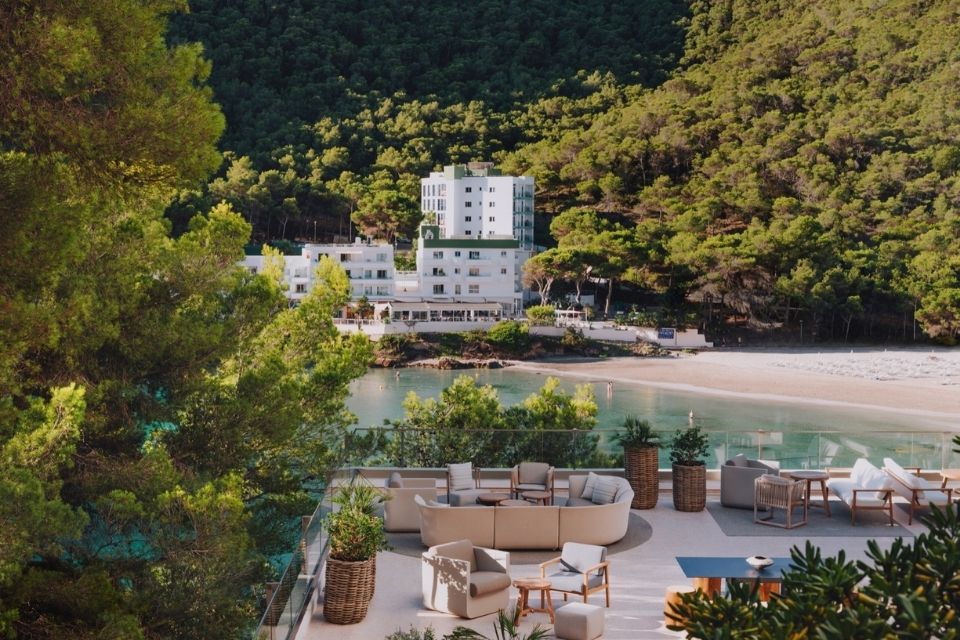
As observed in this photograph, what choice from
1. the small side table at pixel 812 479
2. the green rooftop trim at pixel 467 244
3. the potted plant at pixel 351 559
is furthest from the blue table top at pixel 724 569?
the green rooftop trim at pixel 467 244

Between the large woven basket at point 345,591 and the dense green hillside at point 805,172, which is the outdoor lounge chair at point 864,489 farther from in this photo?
the dense green hillside at point 805,172

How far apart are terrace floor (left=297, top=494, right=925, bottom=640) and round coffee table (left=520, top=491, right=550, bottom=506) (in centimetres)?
108

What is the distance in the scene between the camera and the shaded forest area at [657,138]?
56.2 meters

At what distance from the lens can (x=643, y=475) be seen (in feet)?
33.2

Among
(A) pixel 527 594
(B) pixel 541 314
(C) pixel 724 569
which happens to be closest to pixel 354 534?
(A) pixel 527 594

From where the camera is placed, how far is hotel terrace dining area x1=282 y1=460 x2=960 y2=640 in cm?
677

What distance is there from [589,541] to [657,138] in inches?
2671

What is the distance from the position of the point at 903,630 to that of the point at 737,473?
779 centimetres

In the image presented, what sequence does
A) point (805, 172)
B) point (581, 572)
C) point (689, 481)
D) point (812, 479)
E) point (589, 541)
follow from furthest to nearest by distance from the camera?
point (805, 172) → point (689, 481) → point (812, 479) → point (589, 541) → point (581, 572)

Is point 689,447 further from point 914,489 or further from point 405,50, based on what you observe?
point 405,50

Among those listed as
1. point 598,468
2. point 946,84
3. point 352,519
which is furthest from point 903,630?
Answer: point 946,84

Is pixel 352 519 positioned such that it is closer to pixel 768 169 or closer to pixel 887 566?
pixel 887 566

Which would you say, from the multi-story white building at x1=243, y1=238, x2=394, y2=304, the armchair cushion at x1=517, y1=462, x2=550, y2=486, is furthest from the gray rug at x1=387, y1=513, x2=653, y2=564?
the multi-story white building at x1=243, y1=238, x2=394, y2=304

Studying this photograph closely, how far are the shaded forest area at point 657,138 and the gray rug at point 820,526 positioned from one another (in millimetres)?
46250
